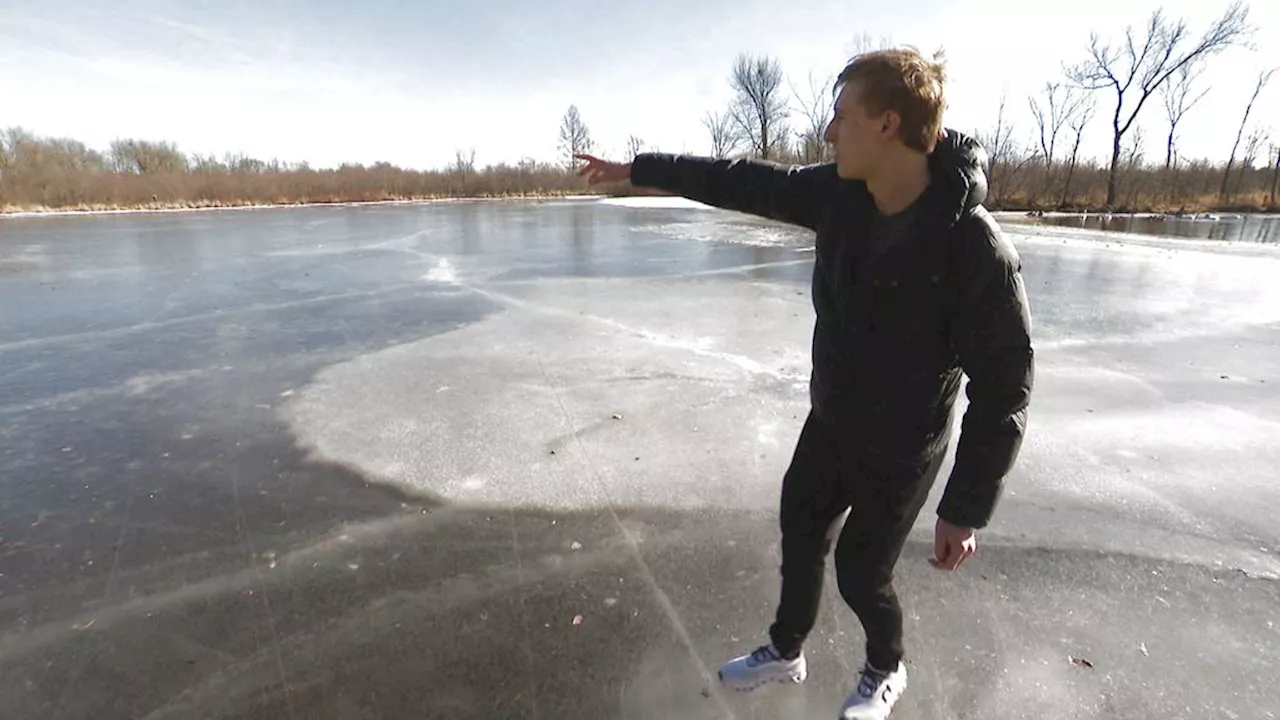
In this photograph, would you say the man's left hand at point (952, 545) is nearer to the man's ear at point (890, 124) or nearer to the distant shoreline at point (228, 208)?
the man's ear at point (890, 124)

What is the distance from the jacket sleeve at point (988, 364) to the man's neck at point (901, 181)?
0.41 feet

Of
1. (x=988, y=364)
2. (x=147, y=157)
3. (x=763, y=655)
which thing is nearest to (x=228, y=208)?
(x=147, y=157)

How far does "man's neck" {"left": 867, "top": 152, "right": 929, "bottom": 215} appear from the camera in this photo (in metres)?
1.31

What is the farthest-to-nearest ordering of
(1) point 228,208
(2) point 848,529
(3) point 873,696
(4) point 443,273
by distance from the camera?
(1) point 228,208 < (4) point 443,273 < (3) point 873,696 < (2) point 848,529

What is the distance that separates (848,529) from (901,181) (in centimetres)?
89

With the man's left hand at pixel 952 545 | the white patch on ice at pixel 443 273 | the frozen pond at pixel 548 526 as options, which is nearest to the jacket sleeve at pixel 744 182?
the man's left hand at pixel 952 545

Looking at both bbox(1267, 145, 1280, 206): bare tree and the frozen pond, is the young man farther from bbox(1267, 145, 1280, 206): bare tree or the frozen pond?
bbox(1267, 145, 1280, 206): bare tree

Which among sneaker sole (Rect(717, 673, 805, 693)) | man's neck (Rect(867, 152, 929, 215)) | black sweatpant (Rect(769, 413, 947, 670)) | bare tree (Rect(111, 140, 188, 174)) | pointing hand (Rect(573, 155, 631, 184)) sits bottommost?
sneaker sole (Rect(717, 673, 805, 693))

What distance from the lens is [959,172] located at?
1.28 m

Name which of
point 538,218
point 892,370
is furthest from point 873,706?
point 538,218

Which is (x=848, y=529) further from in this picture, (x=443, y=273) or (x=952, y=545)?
(x=443, y=273)

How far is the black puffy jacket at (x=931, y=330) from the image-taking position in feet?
4.18

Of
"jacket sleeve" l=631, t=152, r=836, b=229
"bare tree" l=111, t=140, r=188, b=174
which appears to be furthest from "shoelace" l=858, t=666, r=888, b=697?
"bare tree" l=111, t=140, r=188, b=174

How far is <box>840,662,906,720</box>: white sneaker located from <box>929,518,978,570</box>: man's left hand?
0.53 metres
